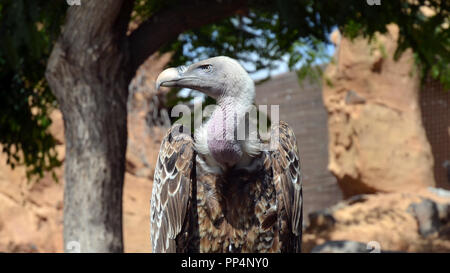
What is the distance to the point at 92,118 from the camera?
13.3 feet

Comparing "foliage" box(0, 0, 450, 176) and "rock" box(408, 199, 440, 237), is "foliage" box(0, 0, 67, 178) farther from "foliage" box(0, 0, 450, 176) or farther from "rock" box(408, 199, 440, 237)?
"rock" box(408, 199, 440, 237)

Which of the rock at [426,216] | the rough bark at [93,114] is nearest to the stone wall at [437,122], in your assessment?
the rock at [426,216]

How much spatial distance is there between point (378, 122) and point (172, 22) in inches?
249

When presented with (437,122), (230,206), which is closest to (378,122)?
(437,122)

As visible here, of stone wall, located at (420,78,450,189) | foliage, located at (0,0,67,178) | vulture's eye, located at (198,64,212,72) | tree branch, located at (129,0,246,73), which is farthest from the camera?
stone wall, located at (420,78,450,189)

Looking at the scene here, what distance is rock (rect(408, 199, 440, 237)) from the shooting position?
725 cm

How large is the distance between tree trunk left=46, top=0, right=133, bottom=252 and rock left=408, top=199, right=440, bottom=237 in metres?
4.79

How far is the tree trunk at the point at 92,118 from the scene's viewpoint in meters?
3.93

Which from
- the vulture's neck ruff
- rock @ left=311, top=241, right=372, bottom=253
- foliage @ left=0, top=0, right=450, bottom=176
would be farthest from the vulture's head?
rock @ left=311, top=241, right=372, bottom=253

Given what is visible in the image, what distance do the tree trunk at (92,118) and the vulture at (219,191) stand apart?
1.87 m

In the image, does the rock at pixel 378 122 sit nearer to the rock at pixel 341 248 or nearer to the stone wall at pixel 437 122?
the stone wall at pixel 437 122

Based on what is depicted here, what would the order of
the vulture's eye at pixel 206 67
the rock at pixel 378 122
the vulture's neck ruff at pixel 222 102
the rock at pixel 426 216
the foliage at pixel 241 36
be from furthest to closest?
the rock at pixel 378 122
the rock at pixel 426 216
the foliage at pixel 241 36
the vulture's eye at pixel 206 67
the vulture's neck ruff at pixel 222 102

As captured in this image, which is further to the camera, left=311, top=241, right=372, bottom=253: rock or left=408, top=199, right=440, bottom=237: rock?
left=408, top=199, right=440, bottom=237: rock

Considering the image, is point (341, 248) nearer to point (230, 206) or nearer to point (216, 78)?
point (230, 206)
